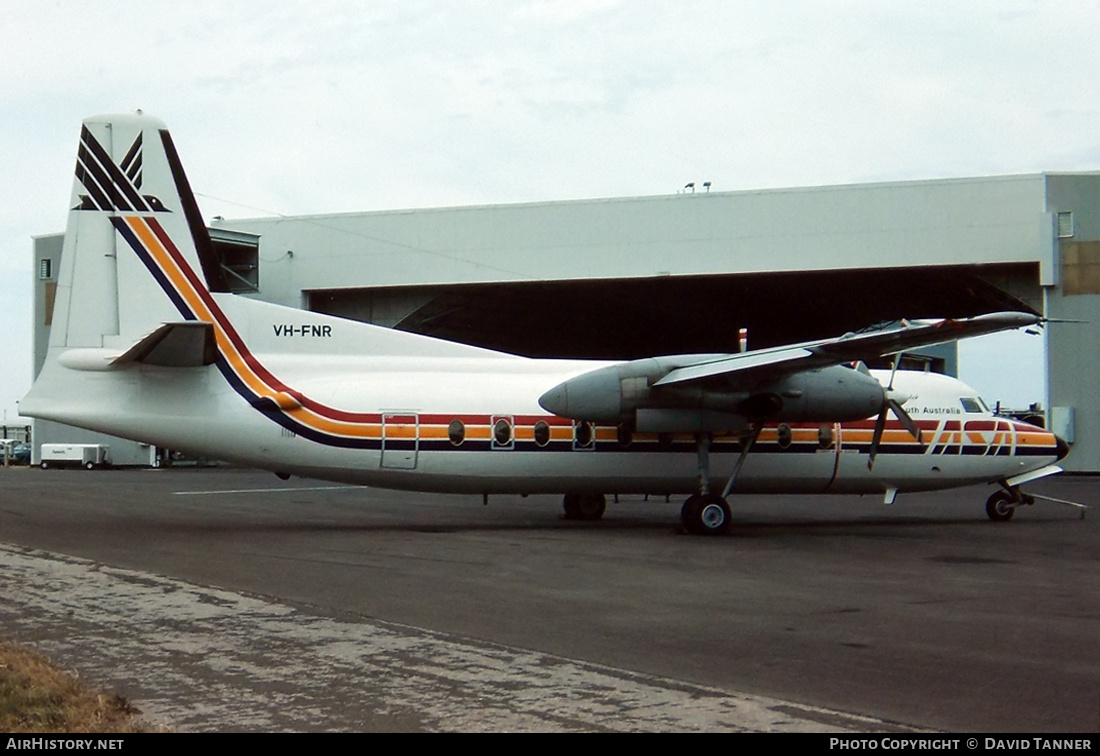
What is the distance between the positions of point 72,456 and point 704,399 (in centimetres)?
4343

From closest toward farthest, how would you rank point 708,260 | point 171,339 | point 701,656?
point 701,656 < point 171,339 < point 708,260

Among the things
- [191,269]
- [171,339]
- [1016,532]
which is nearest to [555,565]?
[171,339]

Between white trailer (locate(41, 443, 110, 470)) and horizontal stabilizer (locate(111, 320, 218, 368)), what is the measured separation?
1545 inches

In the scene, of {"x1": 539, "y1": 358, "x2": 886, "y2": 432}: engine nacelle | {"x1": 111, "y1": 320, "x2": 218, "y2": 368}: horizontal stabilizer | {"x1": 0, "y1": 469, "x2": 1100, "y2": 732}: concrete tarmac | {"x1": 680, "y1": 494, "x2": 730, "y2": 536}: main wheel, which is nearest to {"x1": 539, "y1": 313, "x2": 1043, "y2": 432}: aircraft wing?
{"x1": 539, "y1": 358, "x2": 886, "y2": 432}: engine nacelle

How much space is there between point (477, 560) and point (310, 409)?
484 centimetres

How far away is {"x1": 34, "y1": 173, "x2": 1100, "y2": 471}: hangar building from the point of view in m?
41.2

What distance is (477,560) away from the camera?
14734 mm

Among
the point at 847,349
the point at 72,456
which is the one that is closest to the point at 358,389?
the point at 847,349

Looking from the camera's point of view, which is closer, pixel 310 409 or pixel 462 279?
pixel 310 409

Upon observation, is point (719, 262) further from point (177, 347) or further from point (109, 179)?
point (177, 347)

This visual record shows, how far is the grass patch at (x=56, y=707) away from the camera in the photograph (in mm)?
6221

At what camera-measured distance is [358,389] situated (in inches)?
724
